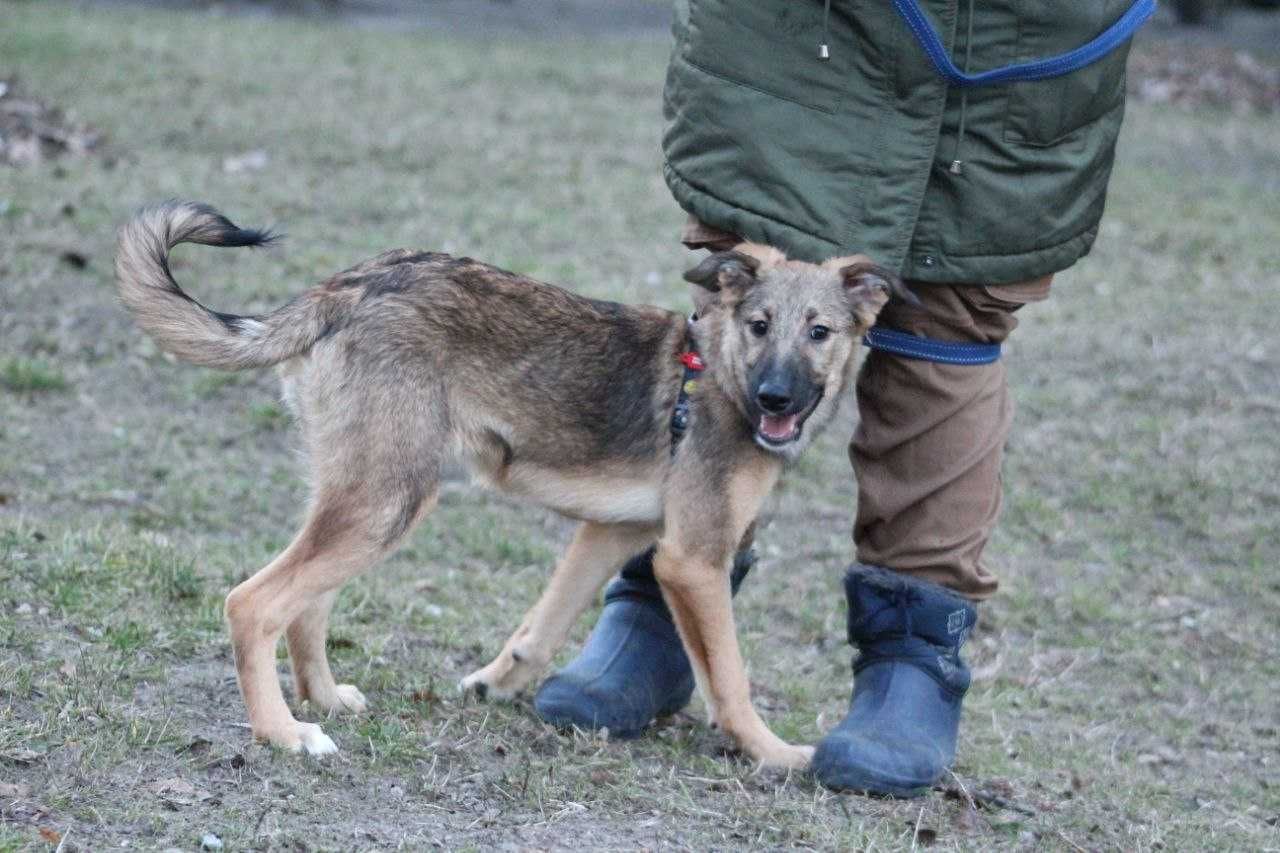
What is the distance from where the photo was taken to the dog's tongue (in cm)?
408

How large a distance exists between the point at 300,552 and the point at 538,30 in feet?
51.2

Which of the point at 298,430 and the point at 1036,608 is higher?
the point at 298,430

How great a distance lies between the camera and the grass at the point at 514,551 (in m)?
3.70

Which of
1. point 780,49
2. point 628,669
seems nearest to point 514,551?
point 628,669

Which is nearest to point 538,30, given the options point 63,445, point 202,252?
point 202,252

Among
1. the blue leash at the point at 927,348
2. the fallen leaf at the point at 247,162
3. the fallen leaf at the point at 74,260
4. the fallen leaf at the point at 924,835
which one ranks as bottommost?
the fallen leaf at the point at 924,835

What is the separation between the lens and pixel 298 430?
4.06 metres

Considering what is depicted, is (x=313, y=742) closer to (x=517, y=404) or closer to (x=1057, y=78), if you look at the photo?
(x=517, y=404)

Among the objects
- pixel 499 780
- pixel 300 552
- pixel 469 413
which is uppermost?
pixel 469 413

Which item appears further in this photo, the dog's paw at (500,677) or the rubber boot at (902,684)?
the dog's paw at (500,677)

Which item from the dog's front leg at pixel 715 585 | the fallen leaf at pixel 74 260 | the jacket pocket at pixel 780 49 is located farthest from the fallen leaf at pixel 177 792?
the fallen leaf at pixel 74 260

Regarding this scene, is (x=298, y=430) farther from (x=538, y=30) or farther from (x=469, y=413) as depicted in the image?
(x=538, y=30)

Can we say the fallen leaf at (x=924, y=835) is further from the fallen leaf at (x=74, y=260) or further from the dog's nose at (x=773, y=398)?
the fallen leaf at (x=74, y=260)

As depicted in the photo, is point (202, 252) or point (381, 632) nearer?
point (381, 632)
